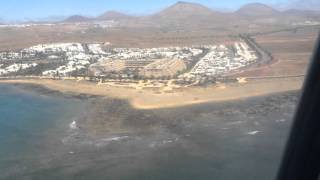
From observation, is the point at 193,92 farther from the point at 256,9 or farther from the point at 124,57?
the point at 256,9

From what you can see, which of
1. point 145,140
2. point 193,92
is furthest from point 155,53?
point 145,140

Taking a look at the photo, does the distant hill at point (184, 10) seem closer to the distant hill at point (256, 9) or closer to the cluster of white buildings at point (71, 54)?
the distant hill at point (256, 9)

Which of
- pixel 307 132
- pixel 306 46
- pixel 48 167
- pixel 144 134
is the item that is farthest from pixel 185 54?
pixel 307 132

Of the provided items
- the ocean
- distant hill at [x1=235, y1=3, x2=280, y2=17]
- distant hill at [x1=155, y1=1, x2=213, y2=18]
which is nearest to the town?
the ocean

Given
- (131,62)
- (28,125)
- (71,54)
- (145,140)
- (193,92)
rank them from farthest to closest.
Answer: (71,54), (131,62), (193,92), (28,125), (145,140)

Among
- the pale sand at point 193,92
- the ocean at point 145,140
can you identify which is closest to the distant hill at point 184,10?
the pale sand at point 193,92

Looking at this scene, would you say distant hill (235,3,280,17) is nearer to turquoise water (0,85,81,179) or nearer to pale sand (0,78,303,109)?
pale sand (0,78,303,109)
